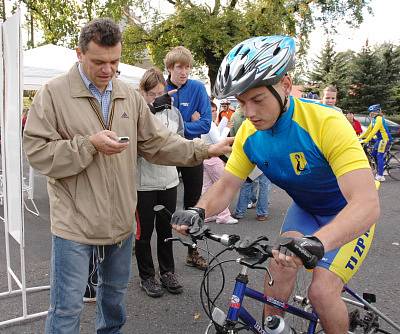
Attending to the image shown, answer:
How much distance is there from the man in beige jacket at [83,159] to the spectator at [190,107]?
1.60m

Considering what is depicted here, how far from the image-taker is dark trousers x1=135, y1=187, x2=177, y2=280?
379cm

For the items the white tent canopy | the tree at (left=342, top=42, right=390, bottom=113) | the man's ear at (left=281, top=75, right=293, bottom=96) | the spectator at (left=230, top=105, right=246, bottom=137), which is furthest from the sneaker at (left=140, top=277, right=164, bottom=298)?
the tree at (left=342, top=42, right=390, bottom=113)

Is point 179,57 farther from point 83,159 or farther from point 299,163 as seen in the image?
point 299,163

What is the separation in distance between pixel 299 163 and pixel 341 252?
511 mm

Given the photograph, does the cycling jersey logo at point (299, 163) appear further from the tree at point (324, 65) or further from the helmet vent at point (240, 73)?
the tree at point (324, 65)

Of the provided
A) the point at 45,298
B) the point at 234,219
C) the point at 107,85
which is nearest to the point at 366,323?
the point at 107,85

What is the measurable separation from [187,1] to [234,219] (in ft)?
57.8

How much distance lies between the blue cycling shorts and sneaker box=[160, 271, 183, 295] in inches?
71.7

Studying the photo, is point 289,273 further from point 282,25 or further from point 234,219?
point 282,25

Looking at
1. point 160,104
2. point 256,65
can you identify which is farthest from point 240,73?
point 160,104

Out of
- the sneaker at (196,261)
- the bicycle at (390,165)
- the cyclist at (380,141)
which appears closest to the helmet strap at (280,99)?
the sneaker at (196,261)

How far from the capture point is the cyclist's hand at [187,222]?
1941mm

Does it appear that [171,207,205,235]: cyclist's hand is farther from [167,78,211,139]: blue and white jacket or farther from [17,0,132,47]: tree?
[17,0,132,47]: tree

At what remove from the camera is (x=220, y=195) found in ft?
7.79
